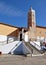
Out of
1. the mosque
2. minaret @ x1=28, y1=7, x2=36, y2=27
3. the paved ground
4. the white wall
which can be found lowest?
the paved ground

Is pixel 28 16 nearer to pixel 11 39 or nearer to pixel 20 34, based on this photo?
pixel 20 34

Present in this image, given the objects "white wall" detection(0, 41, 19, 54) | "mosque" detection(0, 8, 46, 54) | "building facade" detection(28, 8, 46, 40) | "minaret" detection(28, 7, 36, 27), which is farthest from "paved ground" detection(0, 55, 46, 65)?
"minaret" detection(28, 7, 36, 27)

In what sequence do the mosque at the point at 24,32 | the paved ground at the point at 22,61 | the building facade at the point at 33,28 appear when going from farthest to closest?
the building facade at the point at 33,28 → the mosque at the point at 24,32 → the paved ground at the point at 22,61

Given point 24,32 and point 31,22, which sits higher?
point 31,22

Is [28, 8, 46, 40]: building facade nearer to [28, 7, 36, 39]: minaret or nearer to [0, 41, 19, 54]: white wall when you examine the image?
[28, 7, 36, 39]: minaret

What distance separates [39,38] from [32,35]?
9.92ft

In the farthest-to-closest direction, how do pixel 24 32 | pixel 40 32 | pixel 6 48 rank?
1. pixel 40 32
2. pixel 24 32
3. pixel 6 48

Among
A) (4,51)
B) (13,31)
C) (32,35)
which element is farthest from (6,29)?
(32,35)

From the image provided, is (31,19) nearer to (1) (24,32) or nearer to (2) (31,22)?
(2) (31,22)

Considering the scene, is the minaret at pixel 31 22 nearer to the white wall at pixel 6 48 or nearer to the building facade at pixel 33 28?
the building facade at pixel 33 28

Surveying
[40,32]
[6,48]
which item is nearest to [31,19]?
[40,32]

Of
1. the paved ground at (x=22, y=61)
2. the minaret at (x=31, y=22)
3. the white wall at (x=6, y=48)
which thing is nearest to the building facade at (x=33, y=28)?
the minaret at (x=31, y=22)

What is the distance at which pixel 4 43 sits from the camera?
92.4ft

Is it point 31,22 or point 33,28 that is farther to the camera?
point 33,28
